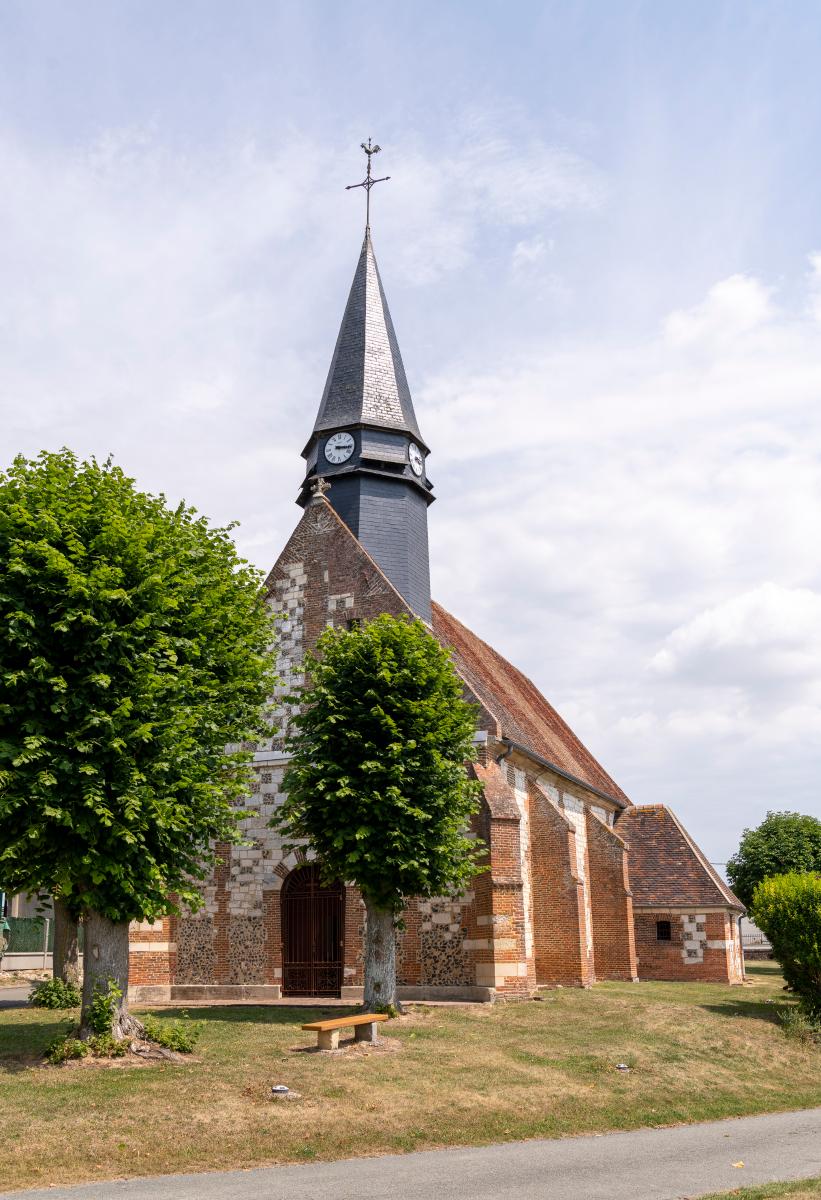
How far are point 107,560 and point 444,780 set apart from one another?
6938mm

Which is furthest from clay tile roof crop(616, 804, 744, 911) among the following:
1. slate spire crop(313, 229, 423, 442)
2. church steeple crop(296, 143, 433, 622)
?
slate spire crop(313, 229, 423, 442)

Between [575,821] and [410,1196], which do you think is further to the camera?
[575,821]

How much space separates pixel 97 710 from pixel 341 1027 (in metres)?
5.58

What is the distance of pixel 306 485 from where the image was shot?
27.4m

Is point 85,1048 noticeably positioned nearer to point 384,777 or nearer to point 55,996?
point 384,777

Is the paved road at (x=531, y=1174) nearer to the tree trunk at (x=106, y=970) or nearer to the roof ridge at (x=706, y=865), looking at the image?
the tree trunk at (x=106, y=970)

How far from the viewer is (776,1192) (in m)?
8.70

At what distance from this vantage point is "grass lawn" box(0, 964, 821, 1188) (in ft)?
33.8

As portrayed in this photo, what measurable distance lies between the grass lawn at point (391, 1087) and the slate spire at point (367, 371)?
1511 cm

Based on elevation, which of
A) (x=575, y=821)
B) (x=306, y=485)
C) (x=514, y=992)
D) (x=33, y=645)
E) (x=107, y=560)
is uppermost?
(x=306, y=485)

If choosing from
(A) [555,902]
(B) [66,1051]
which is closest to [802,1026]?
(A) [555,902]

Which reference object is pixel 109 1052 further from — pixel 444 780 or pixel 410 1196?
pixel 444 780

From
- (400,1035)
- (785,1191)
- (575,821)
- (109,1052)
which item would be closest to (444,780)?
(400,1035)

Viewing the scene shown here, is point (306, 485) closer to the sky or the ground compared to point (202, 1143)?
closer to the sky
